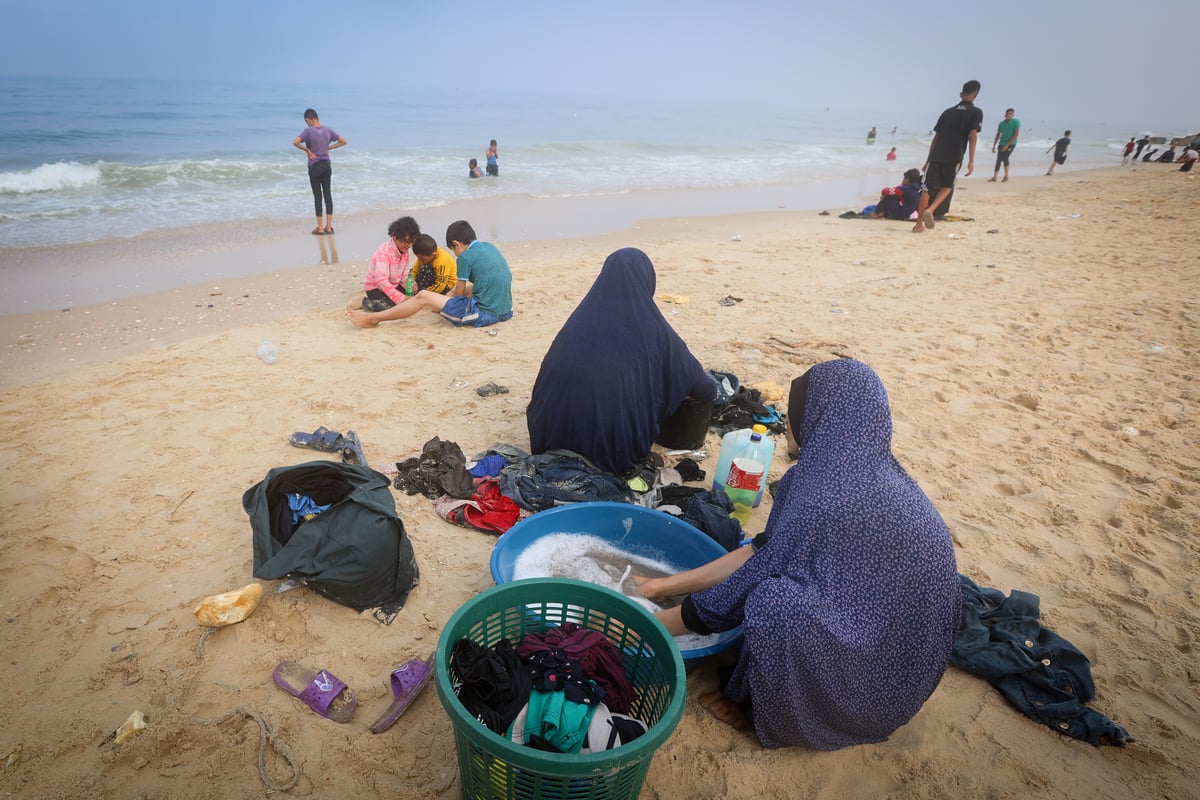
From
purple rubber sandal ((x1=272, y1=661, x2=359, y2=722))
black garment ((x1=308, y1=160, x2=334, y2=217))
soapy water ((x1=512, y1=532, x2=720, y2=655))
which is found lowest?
purple rubber sandal ((x1=272, y1=661, x2=359, y2=722))

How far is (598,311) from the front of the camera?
3244 mm

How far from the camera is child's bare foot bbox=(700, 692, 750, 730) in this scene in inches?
86.6

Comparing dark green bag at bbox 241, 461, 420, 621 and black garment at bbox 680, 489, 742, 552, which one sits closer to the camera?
dark green bag at bbox 241, 461, 420, 621

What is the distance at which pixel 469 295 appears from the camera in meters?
5.88

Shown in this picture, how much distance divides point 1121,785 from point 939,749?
0.58 metres

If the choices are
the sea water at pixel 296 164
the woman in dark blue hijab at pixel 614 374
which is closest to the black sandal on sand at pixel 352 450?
the woman in dark blue hijab at pixel 614 374

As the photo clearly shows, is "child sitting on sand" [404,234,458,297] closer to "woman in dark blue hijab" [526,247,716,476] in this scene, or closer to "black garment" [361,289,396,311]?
"black garment" [361,289,396,311]

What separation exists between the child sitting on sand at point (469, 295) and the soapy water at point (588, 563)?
3442 millimetres

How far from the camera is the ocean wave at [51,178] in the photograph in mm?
11477

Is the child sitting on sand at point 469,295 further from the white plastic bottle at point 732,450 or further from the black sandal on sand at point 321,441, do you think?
the white plastic bottle at point 732,450

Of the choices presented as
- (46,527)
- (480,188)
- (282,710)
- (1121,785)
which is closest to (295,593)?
(282,710)

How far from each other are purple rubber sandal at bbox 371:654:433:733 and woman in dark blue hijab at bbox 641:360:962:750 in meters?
1.10

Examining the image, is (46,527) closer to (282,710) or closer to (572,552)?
(282,710)

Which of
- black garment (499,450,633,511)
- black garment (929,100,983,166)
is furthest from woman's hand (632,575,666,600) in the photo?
black garment (929,100,983,166)
